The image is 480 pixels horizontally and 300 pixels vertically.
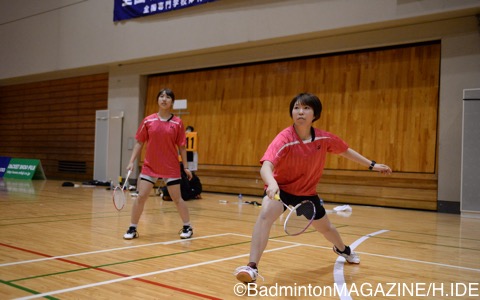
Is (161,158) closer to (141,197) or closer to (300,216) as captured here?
(141,197)

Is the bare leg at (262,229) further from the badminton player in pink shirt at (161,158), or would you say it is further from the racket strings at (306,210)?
the badminton player in pink shirt at (161,158)

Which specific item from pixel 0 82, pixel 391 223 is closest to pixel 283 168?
pixel 391 223

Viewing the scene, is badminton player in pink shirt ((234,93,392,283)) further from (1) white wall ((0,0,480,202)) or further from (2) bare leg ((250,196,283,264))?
(1) white wall ((0,0,480,202))

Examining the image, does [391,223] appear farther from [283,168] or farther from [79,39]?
[79,39]

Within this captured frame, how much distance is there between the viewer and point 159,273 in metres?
3.75

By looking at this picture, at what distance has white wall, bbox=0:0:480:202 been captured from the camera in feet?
33.8

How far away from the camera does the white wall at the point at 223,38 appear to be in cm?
1029

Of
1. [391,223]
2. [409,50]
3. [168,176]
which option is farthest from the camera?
[409,50]

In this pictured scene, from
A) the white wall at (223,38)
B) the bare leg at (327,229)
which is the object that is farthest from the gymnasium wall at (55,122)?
the bare leg at (327,229)

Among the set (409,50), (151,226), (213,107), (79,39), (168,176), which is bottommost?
(151,226)

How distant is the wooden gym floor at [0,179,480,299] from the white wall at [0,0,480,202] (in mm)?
4381

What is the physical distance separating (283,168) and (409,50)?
340 inches

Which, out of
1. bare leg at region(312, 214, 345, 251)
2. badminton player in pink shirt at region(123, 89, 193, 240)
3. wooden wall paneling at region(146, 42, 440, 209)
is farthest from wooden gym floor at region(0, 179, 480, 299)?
wooden wall paneling at region(146, 42, 440, 209)

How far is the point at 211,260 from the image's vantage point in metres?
4.36
